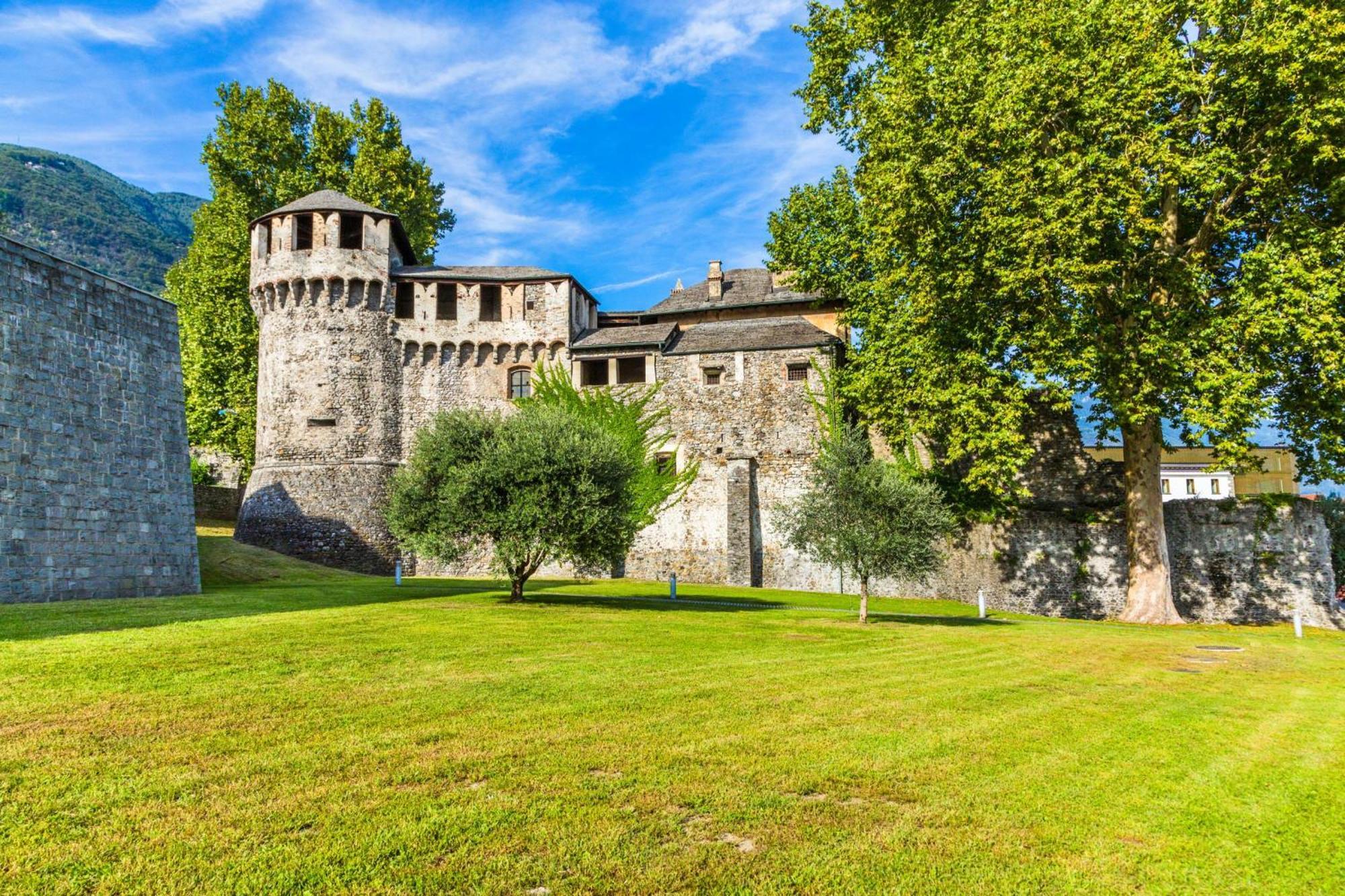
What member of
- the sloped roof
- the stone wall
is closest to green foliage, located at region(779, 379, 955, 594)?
the stone wall

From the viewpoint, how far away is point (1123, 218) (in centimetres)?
2053

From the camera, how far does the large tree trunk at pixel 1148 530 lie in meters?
23.8

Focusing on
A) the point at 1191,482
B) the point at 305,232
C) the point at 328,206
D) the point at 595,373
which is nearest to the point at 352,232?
the point at 328,206

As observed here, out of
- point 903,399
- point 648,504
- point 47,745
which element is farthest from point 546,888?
point 648,504

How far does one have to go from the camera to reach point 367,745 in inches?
275

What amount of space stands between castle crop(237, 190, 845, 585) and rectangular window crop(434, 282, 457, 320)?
2.6 inches

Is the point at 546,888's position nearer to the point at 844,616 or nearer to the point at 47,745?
the point at 47,745

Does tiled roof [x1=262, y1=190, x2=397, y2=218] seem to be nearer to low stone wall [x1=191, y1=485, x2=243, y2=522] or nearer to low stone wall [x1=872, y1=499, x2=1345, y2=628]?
low stone wall [x1=191, y1=485, x2=243, y2=522]

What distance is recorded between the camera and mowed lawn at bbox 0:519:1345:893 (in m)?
4.80

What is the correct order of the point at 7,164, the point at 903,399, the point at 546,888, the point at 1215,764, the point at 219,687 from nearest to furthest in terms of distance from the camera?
the point at 546,888 < the point at 1215,764 < the point at 219,687 < the point at 903,399 < the point at 7,164

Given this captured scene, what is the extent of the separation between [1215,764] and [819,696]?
4160 mm

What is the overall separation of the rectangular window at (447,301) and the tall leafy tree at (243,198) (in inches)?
269

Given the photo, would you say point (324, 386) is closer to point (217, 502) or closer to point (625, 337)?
point (217, 502)

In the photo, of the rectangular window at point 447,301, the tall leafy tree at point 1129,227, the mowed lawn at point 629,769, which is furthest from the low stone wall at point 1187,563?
the rectangular window at point 447,301
